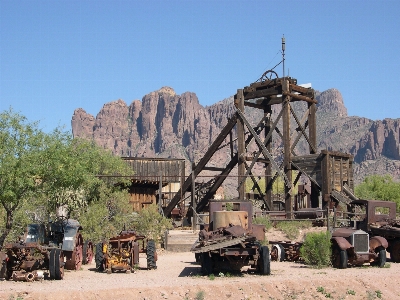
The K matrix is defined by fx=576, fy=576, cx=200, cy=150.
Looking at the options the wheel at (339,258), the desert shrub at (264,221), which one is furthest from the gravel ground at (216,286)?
the desert shrub at (264,221)

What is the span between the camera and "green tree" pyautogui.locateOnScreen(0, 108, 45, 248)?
19.3 m

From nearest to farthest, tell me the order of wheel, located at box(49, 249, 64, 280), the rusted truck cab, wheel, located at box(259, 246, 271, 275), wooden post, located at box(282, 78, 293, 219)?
wheel, located at box(49, 249, 64, 280), wheel, located at box(259, 246, 271, 275), the rusted truck cab, wooden post, located at box(282, 78, 293, 219)

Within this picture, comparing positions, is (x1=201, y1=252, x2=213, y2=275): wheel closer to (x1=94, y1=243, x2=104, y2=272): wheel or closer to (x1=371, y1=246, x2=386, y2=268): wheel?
(x1=94, y1=243, x2=104, y2=272): wheel

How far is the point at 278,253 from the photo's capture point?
2186 cm

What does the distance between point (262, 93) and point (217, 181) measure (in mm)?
6110

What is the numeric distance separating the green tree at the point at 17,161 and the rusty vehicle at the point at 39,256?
5.01 feet

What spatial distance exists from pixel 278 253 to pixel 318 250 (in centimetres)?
242

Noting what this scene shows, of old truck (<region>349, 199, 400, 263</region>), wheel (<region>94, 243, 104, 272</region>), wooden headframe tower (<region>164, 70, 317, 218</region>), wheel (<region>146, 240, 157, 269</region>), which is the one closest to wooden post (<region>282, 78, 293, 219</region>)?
wooden headframe tower (<region>164, 70, 317, 218</region>)

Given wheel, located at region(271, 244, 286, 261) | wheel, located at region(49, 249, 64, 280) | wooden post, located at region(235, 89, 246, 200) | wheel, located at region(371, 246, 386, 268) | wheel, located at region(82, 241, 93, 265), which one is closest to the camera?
wheel, located at region(49, 249, 64, 280)

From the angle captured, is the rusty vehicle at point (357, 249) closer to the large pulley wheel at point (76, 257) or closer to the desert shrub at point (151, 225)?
the large pulley wheel at point (76, 257)

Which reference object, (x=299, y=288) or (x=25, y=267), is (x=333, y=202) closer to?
(x=299, y=288)

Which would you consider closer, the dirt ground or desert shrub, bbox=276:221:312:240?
the dirt ground

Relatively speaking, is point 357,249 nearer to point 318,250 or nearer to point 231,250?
point 318,250

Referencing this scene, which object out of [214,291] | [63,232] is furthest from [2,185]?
[214,291]
